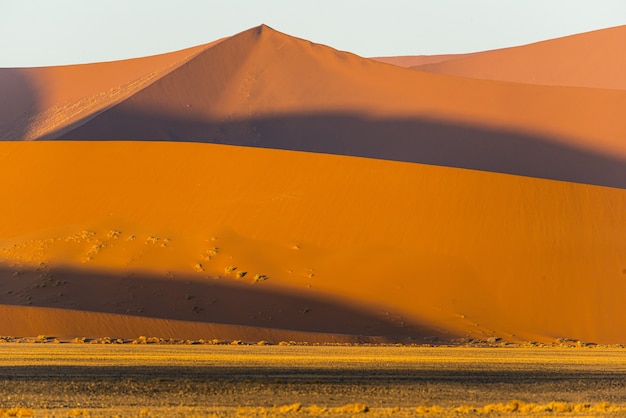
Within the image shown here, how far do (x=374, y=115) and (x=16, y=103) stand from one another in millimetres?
27482

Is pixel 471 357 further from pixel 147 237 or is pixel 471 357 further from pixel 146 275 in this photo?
pixel 147 237

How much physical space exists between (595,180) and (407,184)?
21290 millimetres

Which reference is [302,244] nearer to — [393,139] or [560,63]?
[393,139]

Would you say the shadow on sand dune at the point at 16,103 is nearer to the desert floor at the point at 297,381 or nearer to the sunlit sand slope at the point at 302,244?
the sunlit sand slope at the point at 302,244

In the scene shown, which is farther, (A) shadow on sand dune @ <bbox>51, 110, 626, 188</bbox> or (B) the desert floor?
(A) shadow on sand dune @ <bbox>51, 110, 626, 188</bbox>

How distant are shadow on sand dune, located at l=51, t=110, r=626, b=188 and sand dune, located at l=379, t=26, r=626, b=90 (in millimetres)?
31009

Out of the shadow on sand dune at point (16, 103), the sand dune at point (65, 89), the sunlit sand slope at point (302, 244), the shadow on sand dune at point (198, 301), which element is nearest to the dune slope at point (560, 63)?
the sand dune at point (65, 89)

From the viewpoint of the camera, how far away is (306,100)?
235 ft

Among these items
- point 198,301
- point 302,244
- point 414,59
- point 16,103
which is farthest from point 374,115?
point 414,59

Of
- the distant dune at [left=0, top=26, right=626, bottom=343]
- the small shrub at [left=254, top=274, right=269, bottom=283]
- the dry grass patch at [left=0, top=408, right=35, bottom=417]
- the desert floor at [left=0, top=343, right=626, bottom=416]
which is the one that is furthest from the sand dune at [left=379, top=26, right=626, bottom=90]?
the dry grass patch at [left=0, top=408, right=35, bottom=417]

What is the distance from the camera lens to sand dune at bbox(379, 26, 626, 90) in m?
100

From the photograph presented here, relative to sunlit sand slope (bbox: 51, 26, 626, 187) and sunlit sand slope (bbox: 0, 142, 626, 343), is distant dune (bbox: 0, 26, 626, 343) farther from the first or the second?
sunlit sand slope (bbox: 51, 26, 626, 187)

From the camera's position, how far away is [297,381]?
19.9 m

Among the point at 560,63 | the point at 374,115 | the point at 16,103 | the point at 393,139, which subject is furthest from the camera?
the point at 560,63
